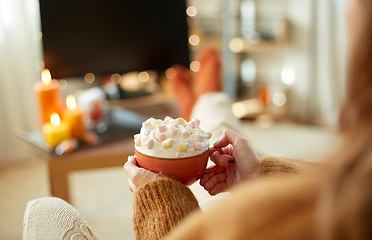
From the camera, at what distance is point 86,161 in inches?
45.9

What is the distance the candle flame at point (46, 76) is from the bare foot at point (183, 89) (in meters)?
0.58

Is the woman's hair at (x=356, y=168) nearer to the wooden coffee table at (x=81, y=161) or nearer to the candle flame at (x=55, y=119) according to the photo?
the wooden coffee table at (x=81, y=161)

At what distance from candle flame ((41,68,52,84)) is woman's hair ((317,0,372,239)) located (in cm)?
115

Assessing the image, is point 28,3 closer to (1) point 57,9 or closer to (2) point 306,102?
(1) point 57,9

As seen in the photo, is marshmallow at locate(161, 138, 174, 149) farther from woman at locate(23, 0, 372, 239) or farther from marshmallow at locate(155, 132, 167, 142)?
woman at locate(23, 0, 372, 239)

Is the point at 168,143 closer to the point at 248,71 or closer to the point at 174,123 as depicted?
the point at 174,123

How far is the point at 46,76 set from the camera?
127 cm

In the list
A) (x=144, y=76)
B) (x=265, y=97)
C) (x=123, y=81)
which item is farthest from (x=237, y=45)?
(x=123, y=81)

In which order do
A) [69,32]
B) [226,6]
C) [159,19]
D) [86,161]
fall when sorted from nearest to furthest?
[86,161] < [69,32] < [159,19] < [226,6]

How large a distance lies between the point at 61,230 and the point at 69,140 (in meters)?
0.71

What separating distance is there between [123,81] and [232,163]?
170cm

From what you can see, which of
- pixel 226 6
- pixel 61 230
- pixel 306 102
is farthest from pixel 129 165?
pixel 306 102

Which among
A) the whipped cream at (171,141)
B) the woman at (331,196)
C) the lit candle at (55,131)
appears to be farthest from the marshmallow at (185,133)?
the lit candle at (55,131)

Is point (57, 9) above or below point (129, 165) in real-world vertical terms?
above
